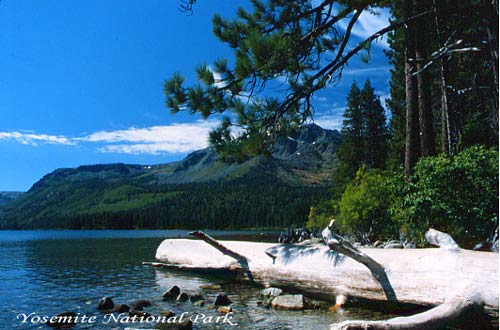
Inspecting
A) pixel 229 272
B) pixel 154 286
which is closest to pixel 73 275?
pixel 154 286

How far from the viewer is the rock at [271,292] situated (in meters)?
10.4

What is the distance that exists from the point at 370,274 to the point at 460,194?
162 inches

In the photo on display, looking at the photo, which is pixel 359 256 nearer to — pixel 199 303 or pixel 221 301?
pixel 221 301

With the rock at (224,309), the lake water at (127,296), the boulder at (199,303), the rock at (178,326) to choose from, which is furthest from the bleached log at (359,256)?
the boulder at (199,303)

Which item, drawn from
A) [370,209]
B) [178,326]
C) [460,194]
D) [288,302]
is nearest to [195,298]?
[288,302]

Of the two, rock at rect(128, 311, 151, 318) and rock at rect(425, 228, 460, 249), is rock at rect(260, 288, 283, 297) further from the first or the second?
rock at rect(425, 228, 460, 249)

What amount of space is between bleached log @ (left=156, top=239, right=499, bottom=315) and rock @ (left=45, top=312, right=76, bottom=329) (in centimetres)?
473

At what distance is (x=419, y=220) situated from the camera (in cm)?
1234

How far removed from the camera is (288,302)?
9328 millimetres

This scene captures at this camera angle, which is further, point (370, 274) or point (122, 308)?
point (122, 308)

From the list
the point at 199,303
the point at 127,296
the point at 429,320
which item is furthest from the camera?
the point at 127,296

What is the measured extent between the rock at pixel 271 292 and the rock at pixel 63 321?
441 centimetres

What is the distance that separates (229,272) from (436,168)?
642cm

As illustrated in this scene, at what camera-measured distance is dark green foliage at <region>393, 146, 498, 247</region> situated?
10.6 m
